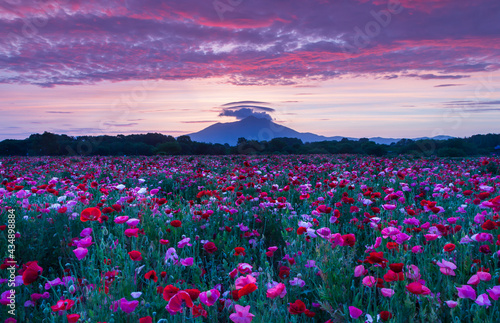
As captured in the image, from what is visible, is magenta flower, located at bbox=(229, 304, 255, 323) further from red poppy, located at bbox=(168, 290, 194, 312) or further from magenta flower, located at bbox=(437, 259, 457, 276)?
magenta flower, located at bbox=(437, 259, 457, 276)

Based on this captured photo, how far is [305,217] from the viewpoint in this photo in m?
4.23

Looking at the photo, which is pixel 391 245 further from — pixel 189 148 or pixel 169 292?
pixel 189 148

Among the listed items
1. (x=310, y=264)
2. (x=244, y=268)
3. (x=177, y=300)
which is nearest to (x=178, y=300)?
(x=177, y=300)

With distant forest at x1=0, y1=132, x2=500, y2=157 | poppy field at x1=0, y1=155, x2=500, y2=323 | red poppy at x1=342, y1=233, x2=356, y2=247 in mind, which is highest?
distant forest at x1=0, y1=132, x2=500, y2=157

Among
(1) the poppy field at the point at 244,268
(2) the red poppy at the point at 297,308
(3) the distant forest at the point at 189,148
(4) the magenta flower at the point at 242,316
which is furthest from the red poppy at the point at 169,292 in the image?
(3) the distant forest at the point at 189,148

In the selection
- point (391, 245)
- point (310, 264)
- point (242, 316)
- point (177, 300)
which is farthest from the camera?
point (310, 264)

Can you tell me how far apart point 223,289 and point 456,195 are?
15.9 ft

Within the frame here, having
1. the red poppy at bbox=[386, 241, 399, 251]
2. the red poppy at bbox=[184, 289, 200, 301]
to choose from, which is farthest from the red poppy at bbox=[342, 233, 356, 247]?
the red poppy at bbox=[184, 289, 200, 301]

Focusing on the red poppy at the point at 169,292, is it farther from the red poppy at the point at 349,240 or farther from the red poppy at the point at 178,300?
the red poppy at the point at 349,240

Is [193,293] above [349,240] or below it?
below

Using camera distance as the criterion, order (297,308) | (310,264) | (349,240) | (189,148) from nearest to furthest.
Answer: (297,308), (349,240), (310,264), (189,148)

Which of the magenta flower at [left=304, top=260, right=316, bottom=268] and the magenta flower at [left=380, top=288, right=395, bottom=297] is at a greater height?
the magenta flower at [left=380, top=288, right=395, bottom=297]

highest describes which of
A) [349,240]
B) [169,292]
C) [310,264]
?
[349,240]

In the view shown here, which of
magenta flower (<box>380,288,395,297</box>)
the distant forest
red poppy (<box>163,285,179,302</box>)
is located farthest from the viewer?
the distant forest
